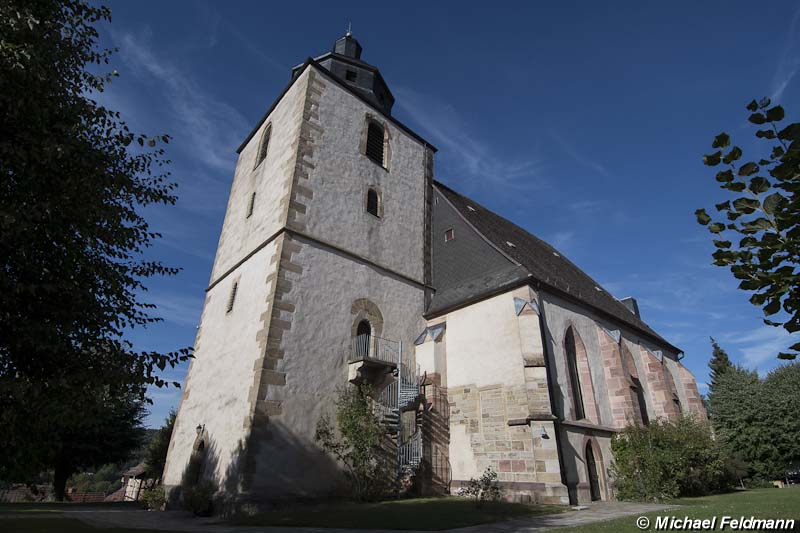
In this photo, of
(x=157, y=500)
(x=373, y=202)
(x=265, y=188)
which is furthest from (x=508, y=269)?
(x=157, y=500)

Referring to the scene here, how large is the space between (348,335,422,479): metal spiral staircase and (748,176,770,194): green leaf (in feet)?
36.5

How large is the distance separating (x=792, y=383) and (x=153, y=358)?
36820 mm

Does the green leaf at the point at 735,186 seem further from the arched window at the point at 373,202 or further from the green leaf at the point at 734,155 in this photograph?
the arched window at the point at 373,202

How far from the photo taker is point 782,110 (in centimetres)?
222

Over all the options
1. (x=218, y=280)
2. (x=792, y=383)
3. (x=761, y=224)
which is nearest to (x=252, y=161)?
(x=218, y=280)

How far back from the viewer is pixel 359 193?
16.4 metres

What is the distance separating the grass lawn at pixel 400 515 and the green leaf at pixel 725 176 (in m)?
6.92

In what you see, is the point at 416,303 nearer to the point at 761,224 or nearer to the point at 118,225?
the point at 118,225

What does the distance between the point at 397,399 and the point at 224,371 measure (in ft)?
17.0

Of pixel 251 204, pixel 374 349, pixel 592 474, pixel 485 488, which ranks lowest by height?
pixel 485 488

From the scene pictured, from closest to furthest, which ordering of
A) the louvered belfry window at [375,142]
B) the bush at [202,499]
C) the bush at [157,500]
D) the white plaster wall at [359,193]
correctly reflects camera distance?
the bush at [202,499], the bush at [157,500], the white plaster wall at [359,193], the louvered belfry window at [375,142]

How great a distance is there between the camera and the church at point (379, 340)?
1143cm

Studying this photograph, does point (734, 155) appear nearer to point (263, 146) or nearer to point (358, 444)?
point (358, 444)

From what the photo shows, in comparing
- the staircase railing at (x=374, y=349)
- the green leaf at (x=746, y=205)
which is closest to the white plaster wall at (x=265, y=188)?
the staircase railing at (x=374, y=349)
